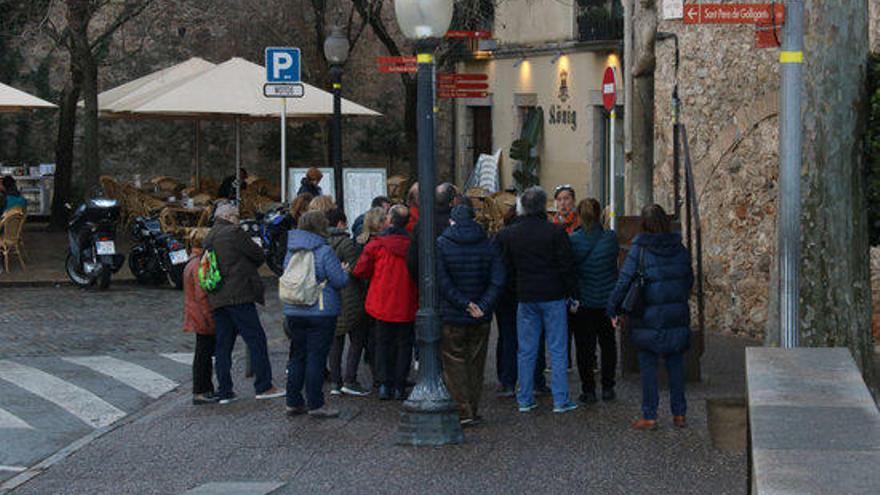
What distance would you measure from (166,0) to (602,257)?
22.6 meters

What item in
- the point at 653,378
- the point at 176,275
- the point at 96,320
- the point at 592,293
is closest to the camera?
the point at 653,378

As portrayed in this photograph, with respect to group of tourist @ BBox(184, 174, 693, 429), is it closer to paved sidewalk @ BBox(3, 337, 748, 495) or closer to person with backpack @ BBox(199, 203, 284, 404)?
person with backpack @ BBox(199, 203, 284, 404)

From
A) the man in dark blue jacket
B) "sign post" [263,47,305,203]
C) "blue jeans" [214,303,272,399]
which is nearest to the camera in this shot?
the man in dark blue jacket

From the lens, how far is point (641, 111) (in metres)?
20.4

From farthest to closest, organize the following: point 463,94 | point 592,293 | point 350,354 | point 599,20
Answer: point 599,20
point 463,94
point 350,354
point 592,293

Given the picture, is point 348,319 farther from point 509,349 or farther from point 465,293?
point 465,293

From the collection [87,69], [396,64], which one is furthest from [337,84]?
[87,69]

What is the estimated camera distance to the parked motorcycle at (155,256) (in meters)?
21.0

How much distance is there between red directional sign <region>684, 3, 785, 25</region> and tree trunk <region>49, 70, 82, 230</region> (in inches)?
803

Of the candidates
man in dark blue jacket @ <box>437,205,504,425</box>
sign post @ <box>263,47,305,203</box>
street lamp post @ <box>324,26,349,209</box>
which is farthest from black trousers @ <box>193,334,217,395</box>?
street lamp post @ <box>324,26,349,209</box>

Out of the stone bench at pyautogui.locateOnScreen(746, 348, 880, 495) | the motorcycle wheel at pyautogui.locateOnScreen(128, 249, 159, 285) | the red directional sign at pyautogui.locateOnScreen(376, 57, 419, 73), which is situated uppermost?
the red directional sign at pyautogui.locateOnScreen(376, 57, 419, 73)

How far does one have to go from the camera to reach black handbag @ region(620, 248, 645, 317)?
36.7 ft

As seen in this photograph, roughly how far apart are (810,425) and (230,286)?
665 cm

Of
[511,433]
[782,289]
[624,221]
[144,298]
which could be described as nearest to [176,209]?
[144,298]
